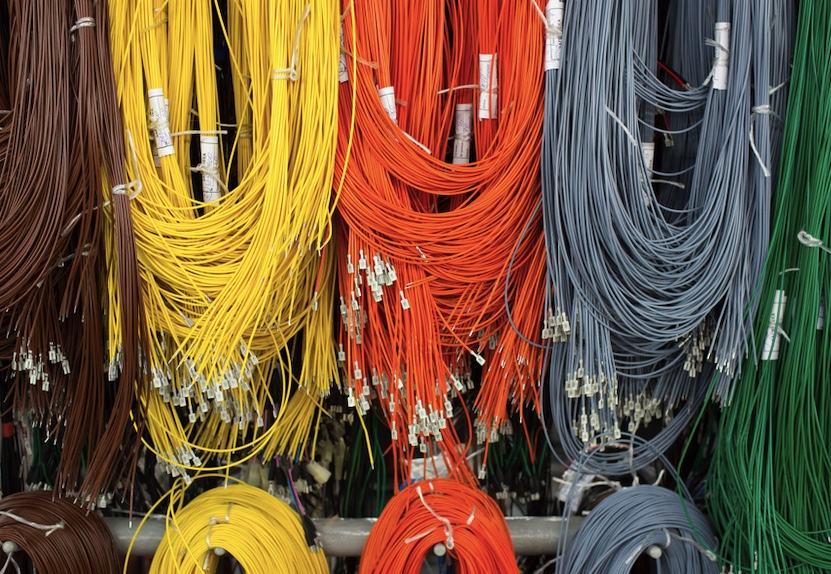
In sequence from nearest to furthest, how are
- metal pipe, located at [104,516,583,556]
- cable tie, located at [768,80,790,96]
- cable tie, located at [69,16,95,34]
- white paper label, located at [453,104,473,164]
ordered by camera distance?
cable tie, located at [69,16,95,34] → cable tie, located at [768,80,790,96] → white paper label, located at [453,104,473,164] → metal pipe, located at [104,516,583,556]

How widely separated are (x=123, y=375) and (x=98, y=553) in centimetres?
57

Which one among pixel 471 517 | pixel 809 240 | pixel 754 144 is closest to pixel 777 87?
pixel 754 144

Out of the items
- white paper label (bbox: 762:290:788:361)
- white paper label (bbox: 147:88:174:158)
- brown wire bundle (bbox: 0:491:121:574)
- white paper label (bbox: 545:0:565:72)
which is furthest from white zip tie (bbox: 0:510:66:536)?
white paper label (bbox: 762:290:788:361)

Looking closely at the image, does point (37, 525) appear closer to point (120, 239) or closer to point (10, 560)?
point (10, 560)

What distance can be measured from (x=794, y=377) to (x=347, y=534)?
120 centimetres

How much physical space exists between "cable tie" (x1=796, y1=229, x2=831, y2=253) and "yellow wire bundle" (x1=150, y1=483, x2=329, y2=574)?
1407 mm

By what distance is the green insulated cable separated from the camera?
1.49 meters

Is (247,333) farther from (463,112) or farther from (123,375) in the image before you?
(463,112)

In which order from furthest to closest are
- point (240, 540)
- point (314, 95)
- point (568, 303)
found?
point (240, 540), point (568, 303), point (314, 95)

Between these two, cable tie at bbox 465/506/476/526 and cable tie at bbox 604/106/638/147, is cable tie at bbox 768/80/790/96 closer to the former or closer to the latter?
cable tie at bbox 604/106/638/147

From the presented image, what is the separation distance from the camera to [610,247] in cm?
149

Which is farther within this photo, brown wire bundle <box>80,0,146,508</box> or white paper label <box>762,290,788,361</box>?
white paper label <box>762,290,788,361</box>

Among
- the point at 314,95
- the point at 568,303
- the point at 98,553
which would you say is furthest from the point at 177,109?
the point at 98,553

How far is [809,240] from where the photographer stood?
58.7 inches
